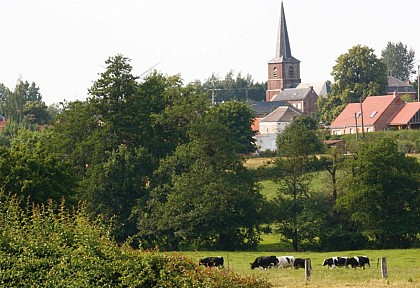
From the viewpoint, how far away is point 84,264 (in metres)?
20.2

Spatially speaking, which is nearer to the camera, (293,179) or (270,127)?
(293,179)

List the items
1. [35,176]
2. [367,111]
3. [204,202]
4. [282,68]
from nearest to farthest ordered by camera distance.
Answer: [35,176], [204,202], [367,111], [282,68]

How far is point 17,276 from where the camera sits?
68.0 ft

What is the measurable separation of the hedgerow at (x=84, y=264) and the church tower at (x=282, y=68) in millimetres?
155604

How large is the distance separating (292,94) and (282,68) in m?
6.65

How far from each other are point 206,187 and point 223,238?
126 inches

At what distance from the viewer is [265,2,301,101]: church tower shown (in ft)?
589

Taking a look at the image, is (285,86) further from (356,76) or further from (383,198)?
(383,198)

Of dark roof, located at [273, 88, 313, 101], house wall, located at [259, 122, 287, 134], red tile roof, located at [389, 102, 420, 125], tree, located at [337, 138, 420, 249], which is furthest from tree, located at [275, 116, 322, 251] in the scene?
dark roof, located at [273, 88, 313, 101]

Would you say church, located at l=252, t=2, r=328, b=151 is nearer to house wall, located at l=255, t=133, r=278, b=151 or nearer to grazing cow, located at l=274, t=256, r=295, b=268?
house wall, located at l=255, t=133, r=278, b=151

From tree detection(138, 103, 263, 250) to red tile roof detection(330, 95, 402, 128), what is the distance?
51613mm

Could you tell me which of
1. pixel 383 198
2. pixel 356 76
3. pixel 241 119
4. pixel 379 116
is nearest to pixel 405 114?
pixel 379 116

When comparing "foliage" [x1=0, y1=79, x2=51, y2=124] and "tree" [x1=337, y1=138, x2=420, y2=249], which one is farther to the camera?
"foliage" [x1=0, y1=79, x2=51, y2=124]

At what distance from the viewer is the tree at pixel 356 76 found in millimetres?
113125
